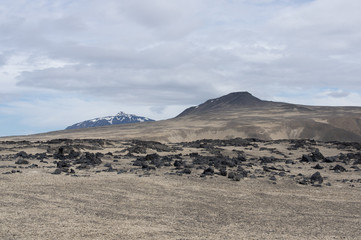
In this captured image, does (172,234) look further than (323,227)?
No

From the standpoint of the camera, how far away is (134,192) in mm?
17344

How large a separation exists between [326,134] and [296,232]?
78503 mm

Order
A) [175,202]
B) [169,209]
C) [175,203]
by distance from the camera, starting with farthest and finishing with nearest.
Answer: [175,202]
[175,203]
[169,209]

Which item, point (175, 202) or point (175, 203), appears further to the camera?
point (175, 202)

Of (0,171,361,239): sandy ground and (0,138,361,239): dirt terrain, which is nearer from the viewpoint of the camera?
(0,171,361,239): sandy ground

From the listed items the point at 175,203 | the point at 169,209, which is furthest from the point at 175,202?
the point at 169,209

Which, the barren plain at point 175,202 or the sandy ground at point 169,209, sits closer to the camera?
the sandy ground at point 169,209

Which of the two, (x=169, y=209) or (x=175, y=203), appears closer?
(x=169, y=209)

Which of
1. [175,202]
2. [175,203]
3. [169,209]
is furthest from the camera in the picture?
[175,202]

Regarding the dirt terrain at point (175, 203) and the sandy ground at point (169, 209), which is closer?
the sandy ground at point (169, 209)

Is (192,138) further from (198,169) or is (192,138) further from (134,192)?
(134,192)

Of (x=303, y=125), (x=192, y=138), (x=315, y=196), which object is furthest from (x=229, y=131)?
(x=315, y=196)

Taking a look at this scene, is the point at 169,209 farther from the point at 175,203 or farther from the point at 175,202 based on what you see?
the point at 175,202

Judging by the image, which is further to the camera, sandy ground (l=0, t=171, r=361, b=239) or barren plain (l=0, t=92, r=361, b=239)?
barren plain (l=0, t=92, r=361, b=239)
